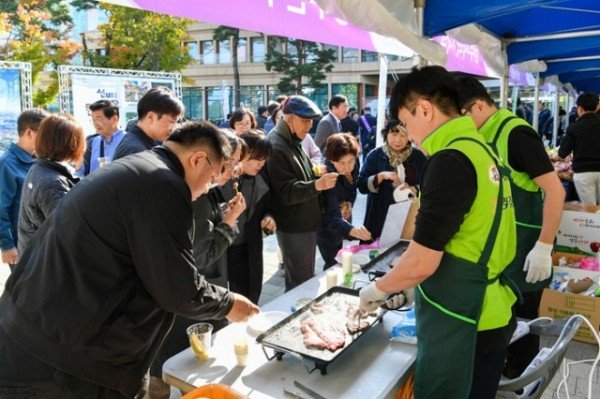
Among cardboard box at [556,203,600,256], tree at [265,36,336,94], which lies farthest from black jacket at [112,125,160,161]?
tree at [265,36,336,94]

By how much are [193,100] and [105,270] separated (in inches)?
1297

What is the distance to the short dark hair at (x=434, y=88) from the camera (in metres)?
1.40

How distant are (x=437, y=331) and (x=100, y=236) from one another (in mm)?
1001

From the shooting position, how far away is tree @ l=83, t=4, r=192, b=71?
17641mm

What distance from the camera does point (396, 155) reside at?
330cm

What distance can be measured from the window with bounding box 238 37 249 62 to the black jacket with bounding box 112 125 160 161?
101 feet

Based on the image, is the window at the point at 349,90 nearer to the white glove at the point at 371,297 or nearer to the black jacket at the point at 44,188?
the black jacket at the point at 44,188

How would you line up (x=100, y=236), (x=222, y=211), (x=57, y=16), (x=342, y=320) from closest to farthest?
(x=100, y=236), (x=342, y=320), (x=222, y=211), (x=57, y=16)

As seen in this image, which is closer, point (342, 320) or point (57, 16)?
point (342, 320)

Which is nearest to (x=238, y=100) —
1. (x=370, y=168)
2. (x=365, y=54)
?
(x=365, y=54)

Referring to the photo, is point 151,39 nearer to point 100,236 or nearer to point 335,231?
point 335,231

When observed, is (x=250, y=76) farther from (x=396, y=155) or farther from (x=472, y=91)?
(x=472, y=91)

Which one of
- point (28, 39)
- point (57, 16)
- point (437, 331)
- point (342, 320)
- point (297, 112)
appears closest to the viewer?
point (437, 331)

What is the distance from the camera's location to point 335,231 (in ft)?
10.1
